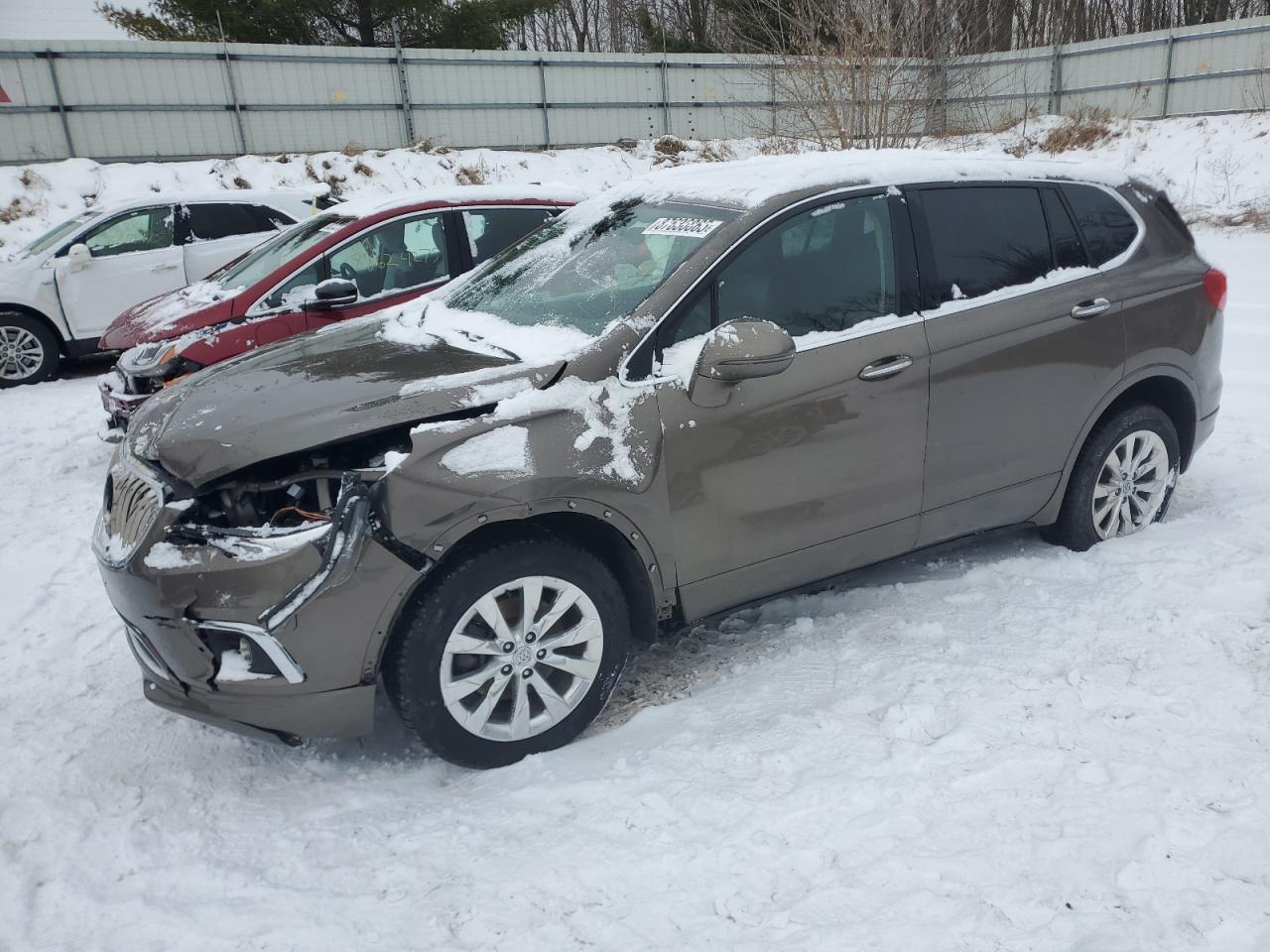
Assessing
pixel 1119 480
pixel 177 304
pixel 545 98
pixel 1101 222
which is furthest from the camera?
pixel 545 98

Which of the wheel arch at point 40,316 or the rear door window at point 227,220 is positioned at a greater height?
the rear door window at point 227,220

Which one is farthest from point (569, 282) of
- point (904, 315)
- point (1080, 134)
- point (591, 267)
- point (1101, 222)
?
point (1080, 134)

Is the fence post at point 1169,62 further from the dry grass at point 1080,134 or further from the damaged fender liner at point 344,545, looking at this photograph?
the damaged fender liner at point 344,545

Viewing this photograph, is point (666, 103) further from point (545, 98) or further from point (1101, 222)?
point (1101, 222)

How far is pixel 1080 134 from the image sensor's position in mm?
21203

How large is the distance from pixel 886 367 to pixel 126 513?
2667mm

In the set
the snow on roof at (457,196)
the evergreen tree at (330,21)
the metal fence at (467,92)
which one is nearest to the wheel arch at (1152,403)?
the snow on roof at (457,196)

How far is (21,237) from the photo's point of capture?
48.5 ft

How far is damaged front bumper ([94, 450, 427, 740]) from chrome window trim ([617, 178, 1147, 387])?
1.01 metres

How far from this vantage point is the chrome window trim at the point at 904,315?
125 inches

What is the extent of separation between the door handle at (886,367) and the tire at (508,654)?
1221 millimetres

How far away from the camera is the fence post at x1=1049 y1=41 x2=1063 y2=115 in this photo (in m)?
22.6

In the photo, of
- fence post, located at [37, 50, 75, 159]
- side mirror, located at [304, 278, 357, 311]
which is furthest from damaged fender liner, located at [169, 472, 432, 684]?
fence post, located at [37, 50, 75, 159]

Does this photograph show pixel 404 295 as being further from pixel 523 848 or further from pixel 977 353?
pixel 523 848
